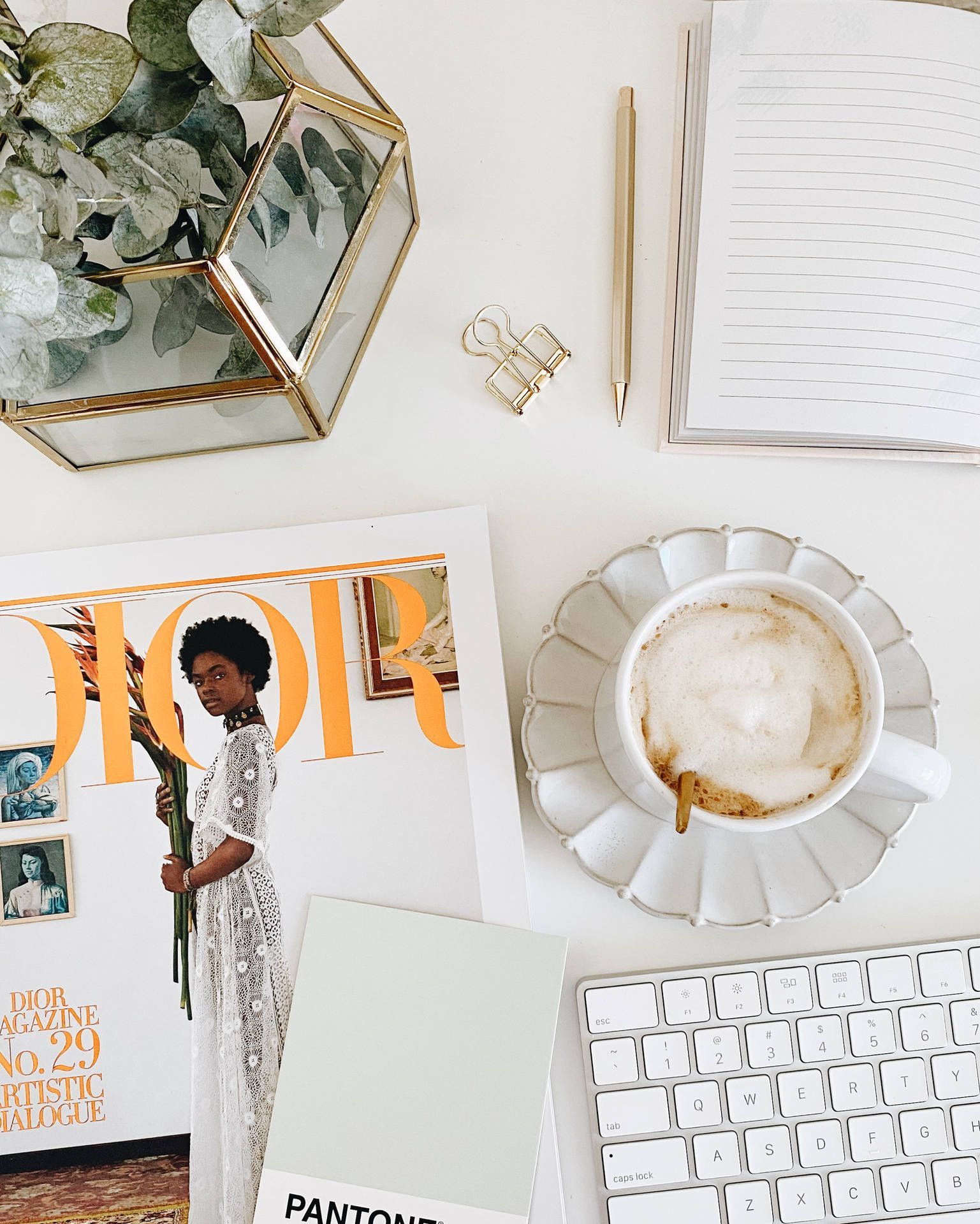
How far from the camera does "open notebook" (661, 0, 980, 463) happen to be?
557mm

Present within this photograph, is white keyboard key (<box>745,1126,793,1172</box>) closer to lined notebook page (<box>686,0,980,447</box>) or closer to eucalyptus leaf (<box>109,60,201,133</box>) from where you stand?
lined notebook page (<box>686,0,980,447</box>)

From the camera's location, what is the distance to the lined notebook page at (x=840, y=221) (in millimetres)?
556

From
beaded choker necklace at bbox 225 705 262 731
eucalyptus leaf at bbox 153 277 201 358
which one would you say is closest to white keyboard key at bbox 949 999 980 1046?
beaded choker necklace at bbox 225 705 262 731

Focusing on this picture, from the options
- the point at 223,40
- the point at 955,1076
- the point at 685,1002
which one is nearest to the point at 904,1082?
the point at 955,1076

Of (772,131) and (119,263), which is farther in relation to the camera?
(772,131)

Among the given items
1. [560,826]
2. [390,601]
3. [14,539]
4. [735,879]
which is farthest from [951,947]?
[14,539]

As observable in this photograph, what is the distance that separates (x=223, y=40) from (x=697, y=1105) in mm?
576

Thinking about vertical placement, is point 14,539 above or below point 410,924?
above

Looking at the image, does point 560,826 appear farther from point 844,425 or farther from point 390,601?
point 844,425

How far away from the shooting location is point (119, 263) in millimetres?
449

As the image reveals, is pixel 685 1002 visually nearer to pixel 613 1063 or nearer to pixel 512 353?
pixel 613 1063

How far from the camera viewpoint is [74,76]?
0.36 meters

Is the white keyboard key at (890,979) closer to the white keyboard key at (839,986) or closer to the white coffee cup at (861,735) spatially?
the white keyboard key at (839,986)

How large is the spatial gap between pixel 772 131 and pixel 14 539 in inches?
20.8
